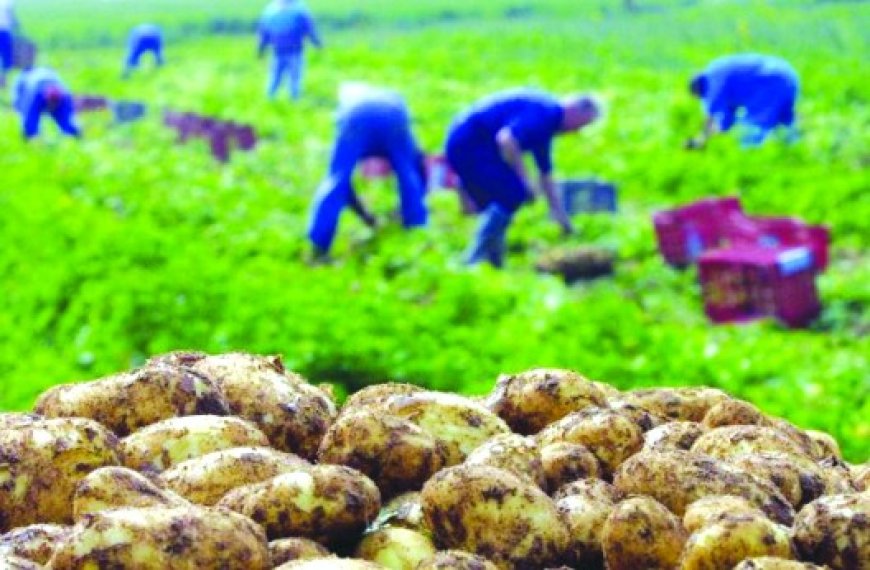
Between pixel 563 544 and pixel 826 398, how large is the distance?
15.9ft

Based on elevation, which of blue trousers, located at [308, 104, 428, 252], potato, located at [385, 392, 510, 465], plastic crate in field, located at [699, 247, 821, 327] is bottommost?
plastic crate in field, located at [699, 247, 821, 327]

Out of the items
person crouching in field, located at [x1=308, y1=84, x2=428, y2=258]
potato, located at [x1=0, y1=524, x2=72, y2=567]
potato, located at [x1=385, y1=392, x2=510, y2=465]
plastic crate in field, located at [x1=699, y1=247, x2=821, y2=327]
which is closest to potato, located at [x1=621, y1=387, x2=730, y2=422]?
potato, located at [x1=385, y1=392, x2=510, y2=465]

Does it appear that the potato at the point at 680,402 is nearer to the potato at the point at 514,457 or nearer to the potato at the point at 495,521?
the potato at the point at 514,457

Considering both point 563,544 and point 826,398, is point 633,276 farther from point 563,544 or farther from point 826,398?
point 563,544

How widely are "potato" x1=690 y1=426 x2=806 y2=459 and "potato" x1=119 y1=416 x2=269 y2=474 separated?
62 centimetres

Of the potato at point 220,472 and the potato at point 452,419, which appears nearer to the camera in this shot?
the potato at point 220,472

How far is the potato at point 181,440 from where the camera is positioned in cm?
232

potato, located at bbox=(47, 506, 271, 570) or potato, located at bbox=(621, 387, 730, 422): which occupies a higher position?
potato, located at bbox=(47, 506, 271, 570)

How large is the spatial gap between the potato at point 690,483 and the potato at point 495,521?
0.16 m

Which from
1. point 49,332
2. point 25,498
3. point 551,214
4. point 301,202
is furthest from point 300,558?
point 301,202

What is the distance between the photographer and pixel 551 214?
42.5 feet

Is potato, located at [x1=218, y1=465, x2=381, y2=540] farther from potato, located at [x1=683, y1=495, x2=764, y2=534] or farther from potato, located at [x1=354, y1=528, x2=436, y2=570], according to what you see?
potato, located at [x1=683, y1=495, x2=764, y2=534]

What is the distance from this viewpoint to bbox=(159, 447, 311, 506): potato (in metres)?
2.22

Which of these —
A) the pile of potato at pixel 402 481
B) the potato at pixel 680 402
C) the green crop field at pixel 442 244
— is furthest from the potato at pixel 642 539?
the green crop field at pixel 442 244
